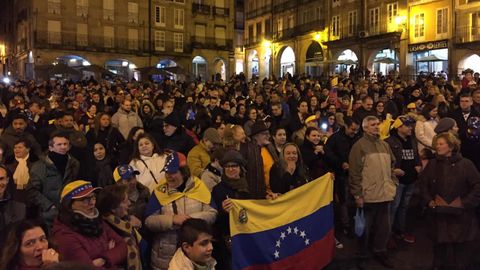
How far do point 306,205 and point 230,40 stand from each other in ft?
172

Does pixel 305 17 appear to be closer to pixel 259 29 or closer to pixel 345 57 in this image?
pixel 345 57

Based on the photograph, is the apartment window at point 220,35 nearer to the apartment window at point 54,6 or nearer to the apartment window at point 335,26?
the apartment window at point 54,6

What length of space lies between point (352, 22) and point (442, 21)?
812 centimetres

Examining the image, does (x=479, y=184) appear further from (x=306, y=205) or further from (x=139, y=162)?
(x=139, y=162)

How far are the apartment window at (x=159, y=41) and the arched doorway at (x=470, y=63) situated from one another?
102ft

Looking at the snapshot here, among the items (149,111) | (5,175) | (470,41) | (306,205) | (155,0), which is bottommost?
(306,205)

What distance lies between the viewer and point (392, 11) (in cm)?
3394

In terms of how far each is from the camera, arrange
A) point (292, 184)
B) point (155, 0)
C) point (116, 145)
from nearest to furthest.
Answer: point (292, 184) → point (116, 145) → point (155, 0)

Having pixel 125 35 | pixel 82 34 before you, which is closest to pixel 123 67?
pixel 125 35

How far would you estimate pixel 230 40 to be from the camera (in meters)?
56.9

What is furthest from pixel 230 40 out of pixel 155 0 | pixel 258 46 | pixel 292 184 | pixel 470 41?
pixel 292 184

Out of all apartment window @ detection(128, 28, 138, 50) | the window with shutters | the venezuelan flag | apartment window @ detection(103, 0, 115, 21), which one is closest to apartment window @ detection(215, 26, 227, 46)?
apartment window @ detection(128, 28, 138, 50)

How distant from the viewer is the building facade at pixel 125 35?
4531 centimetres

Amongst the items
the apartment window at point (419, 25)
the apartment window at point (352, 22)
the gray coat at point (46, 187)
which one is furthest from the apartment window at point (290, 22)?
the gray coat at point (46, 187)
